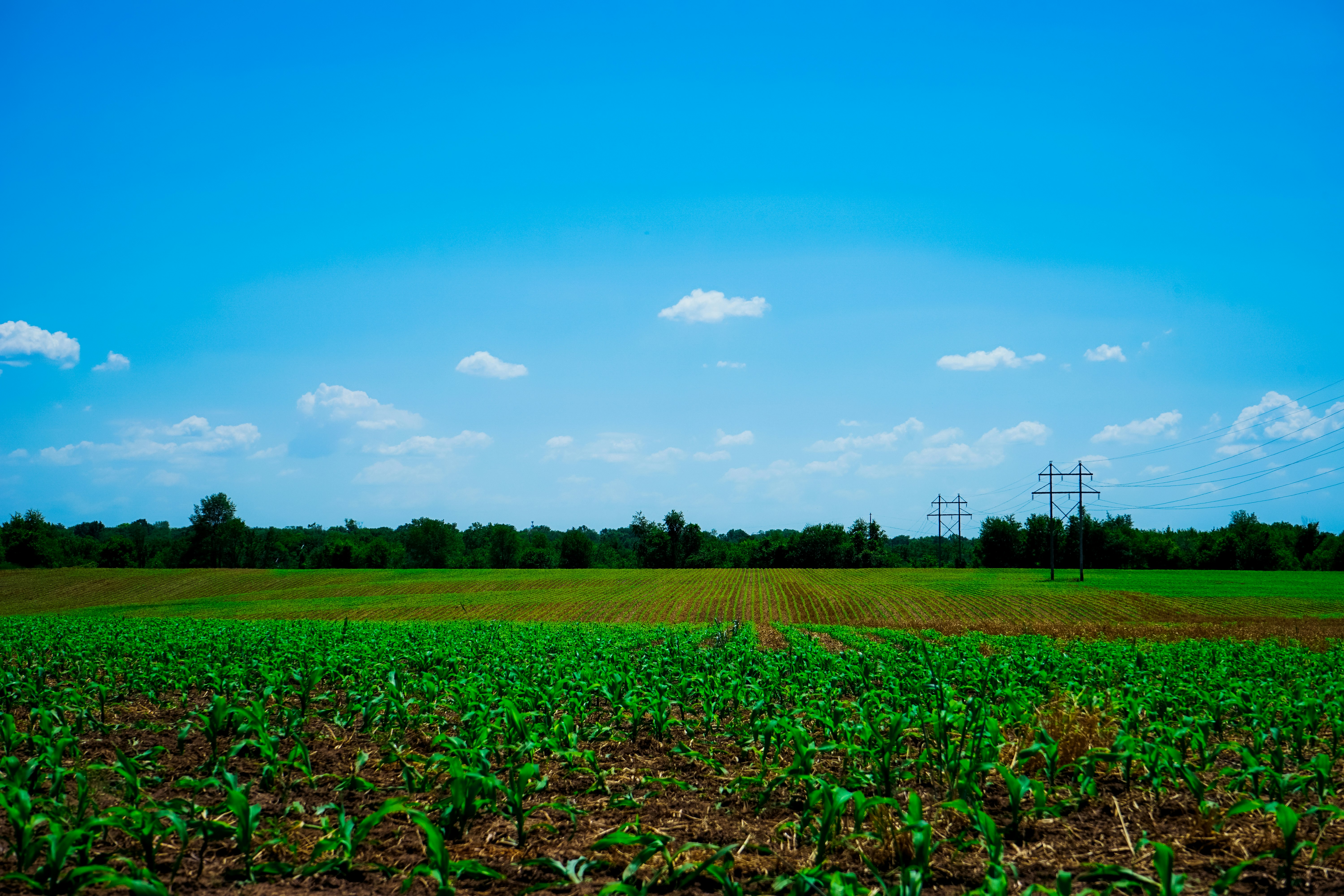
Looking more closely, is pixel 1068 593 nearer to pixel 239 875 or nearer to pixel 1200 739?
pixel 1200 739

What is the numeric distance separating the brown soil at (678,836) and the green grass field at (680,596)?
37883 mm

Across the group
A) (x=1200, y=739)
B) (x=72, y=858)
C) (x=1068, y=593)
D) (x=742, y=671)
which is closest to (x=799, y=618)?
(x=1068, y=593)

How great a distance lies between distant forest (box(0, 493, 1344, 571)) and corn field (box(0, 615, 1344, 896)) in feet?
385

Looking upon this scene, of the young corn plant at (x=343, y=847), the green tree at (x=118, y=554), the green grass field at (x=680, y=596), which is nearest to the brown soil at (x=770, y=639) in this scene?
the young corn plant at (x=343, y=847)

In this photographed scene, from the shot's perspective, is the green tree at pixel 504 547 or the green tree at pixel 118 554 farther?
the green tree at pixel 504 547

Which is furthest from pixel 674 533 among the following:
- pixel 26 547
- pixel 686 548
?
pixel 26 547

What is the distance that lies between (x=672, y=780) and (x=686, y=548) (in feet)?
455

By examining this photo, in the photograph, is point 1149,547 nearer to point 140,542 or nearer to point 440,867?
point 440,867

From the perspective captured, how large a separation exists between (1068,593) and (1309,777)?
61.9 metres

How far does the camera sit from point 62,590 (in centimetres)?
6462

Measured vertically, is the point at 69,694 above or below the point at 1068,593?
above

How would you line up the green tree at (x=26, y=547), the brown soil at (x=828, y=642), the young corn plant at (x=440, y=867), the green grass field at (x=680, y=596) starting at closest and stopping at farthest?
the young corn plant at (x=440, y=867) → the brown soil at (x=828, y=642) → the green grass field at (x=680, y=596) → the green tree at (x=26, y=547)

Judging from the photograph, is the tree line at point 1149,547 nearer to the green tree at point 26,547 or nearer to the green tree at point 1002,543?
the green tree at point 1002,543

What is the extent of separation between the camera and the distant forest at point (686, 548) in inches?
4793
